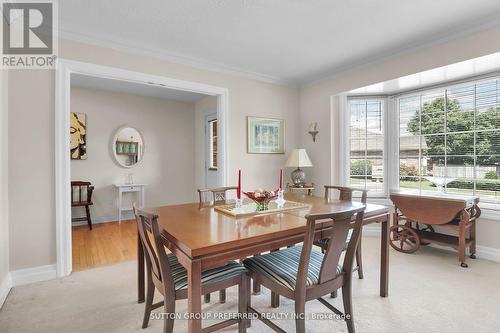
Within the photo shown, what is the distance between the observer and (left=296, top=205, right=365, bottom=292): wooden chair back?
1.39 metres

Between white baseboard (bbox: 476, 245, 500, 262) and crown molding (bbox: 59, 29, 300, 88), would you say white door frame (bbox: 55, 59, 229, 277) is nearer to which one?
crown molding (bbox: 59, 29, 300, 88)

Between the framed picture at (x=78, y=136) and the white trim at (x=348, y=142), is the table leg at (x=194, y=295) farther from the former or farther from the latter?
the framed picture at (x=78, y=136)

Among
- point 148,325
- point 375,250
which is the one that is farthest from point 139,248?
point 375,250

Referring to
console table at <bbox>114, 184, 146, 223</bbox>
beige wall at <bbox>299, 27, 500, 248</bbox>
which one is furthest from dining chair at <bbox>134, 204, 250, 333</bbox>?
console table at <bbox>114, 184, 146, 223</bbox>

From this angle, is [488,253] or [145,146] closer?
[488,253]

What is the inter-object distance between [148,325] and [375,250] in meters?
2.71

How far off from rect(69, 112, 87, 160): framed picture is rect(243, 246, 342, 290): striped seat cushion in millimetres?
4112

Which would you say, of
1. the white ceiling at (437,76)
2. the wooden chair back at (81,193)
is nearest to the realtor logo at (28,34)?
the wooden chair back at (81,193)

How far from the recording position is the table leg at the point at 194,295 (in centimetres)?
125

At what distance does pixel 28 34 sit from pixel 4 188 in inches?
56.7

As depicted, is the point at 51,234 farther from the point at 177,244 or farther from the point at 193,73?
the point at 193,73

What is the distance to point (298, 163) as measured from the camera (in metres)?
3.80

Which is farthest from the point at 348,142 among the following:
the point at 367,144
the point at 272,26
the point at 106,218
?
the point at 106,218

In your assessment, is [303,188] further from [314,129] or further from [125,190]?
[125,190]
